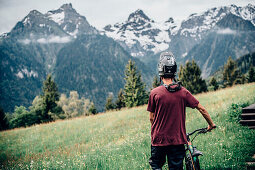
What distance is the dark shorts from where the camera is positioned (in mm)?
3264

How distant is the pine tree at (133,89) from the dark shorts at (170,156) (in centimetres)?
3863

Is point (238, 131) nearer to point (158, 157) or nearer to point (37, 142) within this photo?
point (158, 157)

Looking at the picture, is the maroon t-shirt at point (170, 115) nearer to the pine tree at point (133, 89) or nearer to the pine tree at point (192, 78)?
the pine tree at point (133, 89)

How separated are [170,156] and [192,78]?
168 ft

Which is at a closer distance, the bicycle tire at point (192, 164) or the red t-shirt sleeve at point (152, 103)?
the bicycle tire at point (192, 164)

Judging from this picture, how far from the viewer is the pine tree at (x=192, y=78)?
5025cm

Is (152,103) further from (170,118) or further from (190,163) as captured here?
(190,163)

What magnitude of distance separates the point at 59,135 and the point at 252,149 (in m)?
11.7

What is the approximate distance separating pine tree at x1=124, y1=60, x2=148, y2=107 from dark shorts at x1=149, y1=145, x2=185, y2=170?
38628mm

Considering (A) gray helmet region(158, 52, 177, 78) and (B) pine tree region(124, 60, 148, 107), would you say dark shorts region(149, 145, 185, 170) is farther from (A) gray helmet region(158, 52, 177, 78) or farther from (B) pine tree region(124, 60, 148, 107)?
(B) pine tree region(124, 60, 148, 107)

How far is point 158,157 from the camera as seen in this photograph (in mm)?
3412

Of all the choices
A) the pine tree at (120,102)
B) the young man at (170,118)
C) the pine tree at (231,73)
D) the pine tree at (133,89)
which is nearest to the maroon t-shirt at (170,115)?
the young man at (170,118)

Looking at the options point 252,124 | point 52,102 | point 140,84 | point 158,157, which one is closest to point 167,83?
point 158,157

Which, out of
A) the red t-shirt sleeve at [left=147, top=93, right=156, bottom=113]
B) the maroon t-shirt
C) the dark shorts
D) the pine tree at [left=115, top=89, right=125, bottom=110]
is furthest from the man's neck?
the pine tree at [left=115, top=89, right=125, bottom=110]
